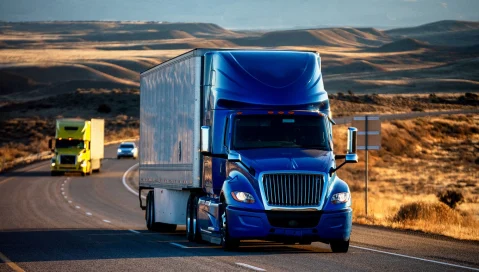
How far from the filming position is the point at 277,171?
17.4 meters

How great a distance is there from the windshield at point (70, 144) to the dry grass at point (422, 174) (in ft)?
47.1

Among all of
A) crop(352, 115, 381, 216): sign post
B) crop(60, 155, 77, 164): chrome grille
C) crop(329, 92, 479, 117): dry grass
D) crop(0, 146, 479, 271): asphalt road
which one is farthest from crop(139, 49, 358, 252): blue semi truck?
crop(329, 92, 479, 117): dry grass

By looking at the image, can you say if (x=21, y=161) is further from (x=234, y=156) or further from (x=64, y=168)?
(x=234, y=156)

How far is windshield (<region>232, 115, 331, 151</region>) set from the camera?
18484mm

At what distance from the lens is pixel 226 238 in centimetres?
1773

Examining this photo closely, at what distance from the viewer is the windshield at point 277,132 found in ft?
60.6

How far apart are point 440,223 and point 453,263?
9.83m

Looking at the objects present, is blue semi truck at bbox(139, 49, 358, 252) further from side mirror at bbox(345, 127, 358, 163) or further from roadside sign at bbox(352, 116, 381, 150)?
roadside sign at bbox(352, 116, 381, 150)

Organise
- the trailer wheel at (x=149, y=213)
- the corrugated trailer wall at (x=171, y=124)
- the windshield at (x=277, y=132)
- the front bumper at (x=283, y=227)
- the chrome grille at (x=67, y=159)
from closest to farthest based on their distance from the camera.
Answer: the front bumper at (x=283, y=227), the windshield at (x=277, y=132), the corrugated trailer wall at (x=171, y=124), the trailer wheel at (x=149, y=213), the chrome grille at (x=67, y=159)

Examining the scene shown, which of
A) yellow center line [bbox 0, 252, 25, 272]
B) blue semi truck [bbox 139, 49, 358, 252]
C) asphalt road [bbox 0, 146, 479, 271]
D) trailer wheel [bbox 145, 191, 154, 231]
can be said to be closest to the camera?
yellow center line [bbox 0, 252, 25, 272]

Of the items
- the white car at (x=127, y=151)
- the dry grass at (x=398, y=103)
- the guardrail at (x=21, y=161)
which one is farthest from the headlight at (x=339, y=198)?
the dry grass at (x=398, y=103)

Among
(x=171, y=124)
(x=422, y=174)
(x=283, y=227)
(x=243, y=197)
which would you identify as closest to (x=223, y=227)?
(x=243, y=197)

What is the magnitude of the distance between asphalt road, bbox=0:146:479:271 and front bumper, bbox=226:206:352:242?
33 centimetres

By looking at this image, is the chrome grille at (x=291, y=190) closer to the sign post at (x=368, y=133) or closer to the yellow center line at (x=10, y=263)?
the yellow center line at (x=10, y=263)
